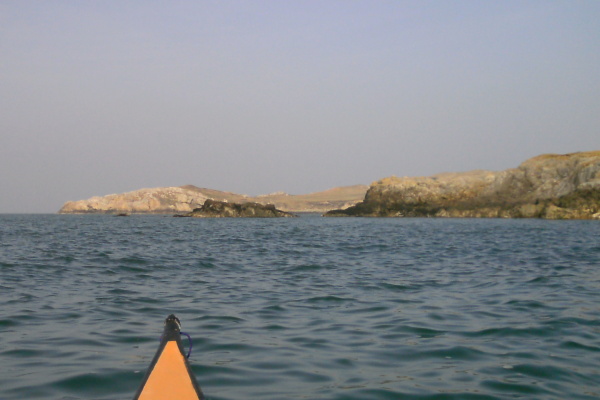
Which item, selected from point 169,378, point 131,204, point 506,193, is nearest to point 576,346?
point 169,378

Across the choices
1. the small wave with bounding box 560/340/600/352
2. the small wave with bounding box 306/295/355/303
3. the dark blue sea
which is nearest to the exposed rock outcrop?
the dark blue sea

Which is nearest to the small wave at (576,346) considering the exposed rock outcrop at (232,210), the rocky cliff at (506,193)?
the rocky cliff at (506,193)

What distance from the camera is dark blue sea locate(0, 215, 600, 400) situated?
5.79 metres

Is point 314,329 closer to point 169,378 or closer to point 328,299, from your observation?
point 328,299

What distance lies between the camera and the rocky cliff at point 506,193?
59.7 meters

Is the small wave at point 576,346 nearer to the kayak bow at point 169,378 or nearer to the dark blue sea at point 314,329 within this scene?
the dark blue sea at point 314,329

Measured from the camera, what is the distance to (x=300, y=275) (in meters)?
14.9

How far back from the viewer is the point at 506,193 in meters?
76.3

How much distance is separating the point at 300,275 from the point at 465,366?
8.65 m

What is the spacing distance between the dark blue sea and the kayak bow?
1282 millimetres

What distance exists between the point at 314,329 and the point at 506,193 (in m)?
73.8

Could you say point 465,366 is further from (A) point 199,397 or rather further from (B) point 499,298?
(B) point 499,298

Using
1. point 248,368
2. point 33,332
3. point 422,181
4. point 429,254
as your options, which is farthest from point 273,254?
point 422,181

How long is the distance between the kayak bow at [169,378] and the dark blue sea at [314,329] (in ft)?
4.20
